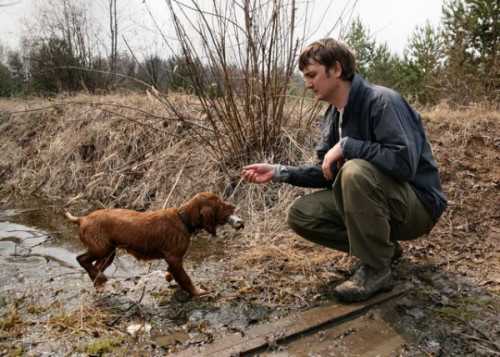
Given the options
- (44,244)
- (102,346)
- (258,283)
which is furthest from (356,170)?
(44,244)

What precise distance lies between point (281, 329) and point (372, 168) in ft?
3.94

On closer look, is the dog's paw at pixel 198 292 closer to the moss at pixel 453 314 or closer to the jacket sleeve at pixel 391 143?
the jacket sleeve at pixel 391 143

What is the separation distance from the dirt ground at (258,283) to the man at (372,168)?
38cm

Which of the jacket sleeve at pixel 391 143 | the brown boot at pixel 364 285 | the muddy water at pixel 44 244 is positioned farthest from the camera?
the muddy water at pixel 44 244

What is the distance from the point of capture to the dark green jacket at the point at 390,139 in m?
2.65

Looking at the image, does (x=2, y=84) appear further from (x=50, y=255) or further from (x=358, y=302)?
(x=358, y=302)

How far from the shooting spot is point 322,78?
296 centimetres

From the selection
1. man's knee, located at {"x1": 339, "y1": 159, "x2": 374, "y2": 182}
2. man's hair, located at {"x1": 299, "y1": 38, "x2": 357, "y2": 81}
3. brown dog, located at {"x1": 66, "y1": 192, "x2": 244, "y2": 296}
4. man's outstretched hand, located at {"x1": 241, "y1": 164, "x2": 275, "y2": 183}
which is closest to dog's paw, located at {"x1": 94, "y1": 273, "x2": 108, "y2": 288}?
brown dog, located at {"x1": 66, "y1": 192, "x2": 244, "y2": 296}

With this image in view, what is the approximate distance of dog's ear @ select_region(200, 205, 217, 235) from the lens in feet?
9.89

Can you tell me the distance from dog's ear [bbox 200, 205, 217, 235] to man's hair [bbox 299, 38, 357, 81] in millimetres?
1253

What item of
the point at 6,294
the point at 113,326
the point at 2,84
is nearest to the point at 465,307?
the point at 113,326

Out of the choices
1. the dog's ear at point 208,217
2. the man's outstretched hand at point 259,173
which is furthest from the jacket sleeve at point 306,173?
the dog's ear at point 208,217

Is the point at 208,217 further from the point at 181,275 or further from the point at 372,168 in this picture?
the point at 372,168

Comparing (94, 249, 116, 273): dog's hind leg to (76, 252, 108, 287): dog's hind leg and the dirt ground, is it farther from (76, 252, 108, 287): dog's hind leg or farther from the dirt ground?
the dirt ground
